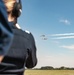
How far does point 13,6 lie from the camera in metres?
2.44

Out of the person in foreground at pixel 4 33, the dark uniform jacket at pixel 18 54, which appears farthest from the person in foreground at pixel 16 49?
the person in foreground at pixel 4 33

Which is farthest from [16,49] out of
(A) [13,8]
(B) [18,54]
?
(A) [13,8]

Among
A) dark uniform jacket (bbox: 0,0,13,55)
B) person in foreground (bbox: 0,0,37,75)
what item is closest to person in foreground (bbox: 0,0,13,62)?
dark uniform jacket (bbox: 0,0,13,55)

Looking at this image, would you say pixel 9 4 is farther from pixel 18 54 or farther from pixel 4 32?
pixel 18 54

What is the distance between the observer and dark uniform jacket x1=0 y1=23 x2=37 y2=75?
2.47 m

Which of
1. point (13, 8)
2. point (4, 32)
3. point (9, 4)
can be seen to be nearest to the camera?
point (4, 32)

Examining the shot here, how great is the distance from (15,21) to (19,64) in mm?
333

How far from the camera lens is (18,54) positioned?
2535 mm

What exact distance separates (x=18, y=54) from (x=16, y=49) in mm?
41

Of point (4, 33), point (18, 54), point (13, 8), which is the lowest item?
point (18, 54)

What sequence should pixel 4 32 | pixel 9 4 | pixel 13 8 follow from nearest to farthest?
pixel 4 32
pixel 9 4
pixel 13 8

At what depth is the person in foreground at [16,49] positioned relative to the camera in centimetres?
245

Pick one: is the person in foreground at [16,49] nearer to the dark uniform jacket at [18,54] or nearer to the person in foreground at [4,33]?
the dark uniform jacket at [18,54]

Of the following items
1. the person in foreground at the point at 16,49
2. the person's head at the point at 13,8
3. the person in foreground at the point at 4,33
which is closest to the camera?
the person in foreground at the point at 4,33
